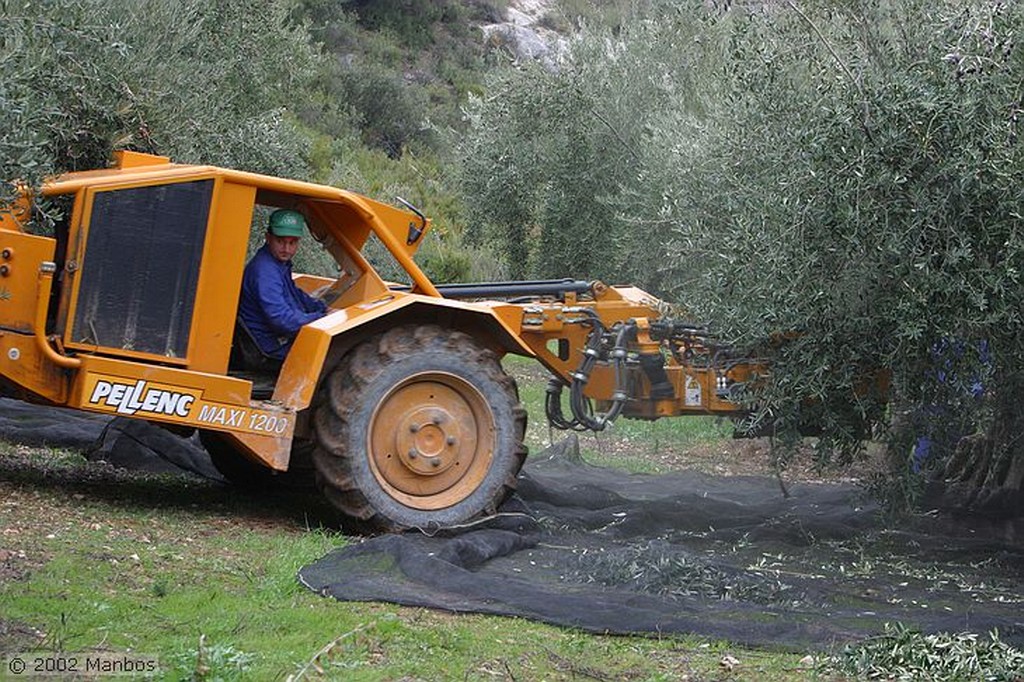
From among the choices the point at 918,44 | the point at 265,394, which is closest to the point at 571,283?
the point at 265,394

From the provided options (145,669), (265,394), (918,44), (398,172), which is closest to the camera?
(145,669)

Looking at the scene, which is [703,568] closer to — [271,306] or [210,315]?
[271,306]

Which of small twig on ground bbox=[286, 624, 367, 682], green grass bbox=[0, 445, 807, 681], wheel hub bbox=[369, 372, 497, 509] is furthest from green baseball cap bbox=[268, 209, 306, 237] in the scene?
small twig on ground bbox=[286, 624, 367, 682]

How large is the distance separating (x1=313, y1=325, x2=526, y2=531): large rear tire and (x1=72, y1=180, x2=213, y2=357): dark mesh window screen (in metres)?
0.98

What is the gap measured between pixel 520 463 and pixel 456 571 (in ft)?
5.85

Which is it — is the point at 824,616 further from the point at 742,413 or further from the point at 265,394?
the point at 265,394

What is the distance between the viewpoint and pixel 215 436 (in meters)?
9.27

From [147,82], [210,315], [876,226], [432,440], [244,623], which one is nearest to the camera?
[244,623]

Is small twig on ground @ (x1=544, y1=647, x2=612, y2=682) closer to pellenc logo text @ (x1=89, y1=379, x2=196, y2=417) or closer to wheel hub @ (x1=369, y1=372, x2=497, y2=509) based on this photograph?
wheel hub @ (x1=369, y1=372, x2=497, y2=509)

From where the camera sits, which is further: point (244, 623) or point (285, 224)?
point (285, 224)

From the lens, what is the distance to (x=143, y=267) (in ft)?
25.7

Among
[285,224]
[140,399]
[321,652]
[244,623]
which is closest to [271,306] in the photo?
[285,224]

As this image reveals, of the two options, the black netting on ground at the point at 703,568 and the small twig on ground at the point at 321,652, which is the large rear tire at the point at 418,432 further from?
the small twig on ground at the point at 321,652

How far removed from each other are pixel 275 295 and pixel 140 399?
3.27 feet
